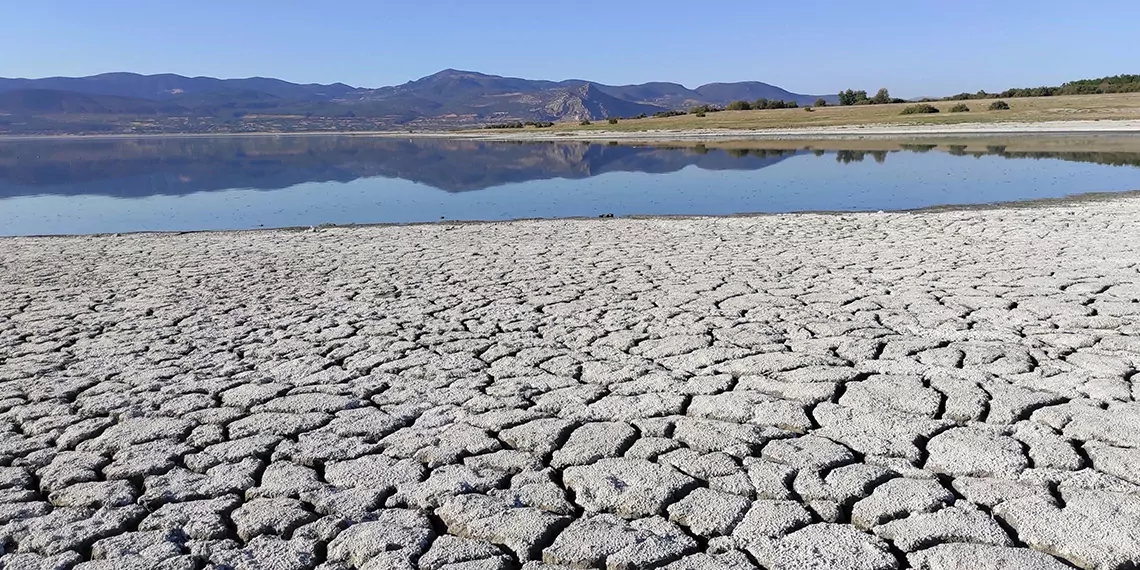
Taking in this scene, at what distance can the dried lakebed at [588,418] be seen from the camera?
264cm

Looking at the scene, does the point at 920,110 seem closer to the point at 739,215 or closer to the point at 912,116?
the point at 912,116

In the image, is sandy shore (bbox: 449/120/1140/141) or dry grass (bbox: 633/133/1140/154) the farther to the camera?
sandy shore (bbox: 449/120/1140/141)

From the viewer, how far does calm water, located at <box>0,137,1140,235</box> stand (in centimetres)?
1273

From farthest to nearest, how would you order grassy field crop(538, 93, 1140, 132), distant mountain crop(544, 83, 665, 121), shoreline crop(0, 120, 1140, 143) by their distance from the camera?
distant mountain crop(544, 83, 665, 121) → grassy field crop(538, 93, 1140, 132) → shoreline crop(0, 120, 1140, 143)

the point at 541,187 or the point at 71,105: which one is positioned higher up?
the point at 71,105

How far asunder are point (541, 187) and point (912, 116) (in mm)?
24678

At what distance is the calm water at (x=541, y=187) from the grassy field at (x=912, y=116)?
423 inches

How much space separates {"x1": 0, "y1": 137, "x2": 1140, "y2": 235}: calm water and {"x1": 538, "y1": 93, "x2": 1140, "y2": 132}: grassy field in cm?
1076

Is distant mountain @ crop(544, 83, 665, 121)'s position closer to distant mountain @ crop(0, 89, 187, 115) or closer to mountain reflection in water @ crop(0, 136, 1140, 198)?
distant mountain @ crop(0, 89, 187, 115)

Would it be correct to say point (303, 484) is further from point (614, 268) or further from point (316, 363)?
point (614, 268)

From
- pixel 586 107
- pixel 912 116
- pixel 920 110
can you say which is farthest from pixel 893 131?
pixel 586 107

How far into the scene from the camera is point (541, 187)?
55.1 ft

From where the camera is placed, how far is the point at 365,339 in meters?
5.05

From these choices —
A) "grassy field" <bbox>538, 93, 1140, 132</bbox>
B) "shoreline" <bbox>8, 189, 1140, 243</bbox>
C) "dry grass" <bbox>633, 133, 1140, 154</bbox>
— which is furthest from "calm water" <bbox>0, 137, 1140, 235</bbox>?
"grassy field" <bbox>538, 93, 1140, 132</bbox>
